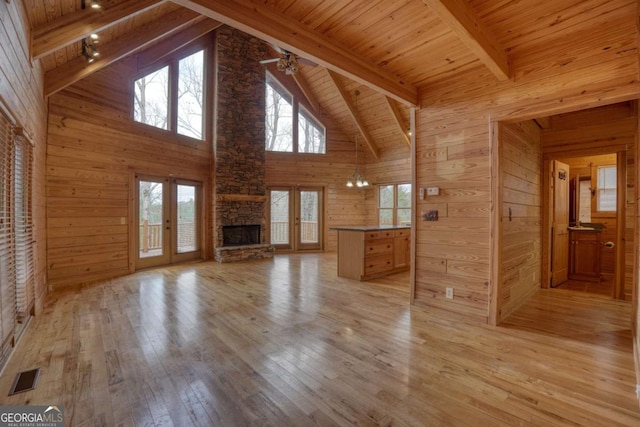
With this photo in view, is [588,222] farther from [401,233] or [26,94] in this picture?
[26,94]

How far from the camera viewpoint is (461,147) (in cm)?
335

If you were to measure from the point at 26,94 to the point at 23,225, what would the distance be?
1.41 m

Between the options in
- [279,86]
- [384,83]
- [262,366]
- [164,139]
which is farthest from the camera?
[279,86]

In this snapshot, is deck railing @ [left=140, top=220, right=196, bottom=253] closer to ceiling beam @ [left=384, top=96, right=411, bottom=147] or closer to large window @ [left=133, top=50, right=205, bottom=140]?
large window @ [left=133, top=50, right=205, bottom=140]

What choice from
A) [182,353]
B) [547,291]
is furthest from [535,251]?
[182,353]

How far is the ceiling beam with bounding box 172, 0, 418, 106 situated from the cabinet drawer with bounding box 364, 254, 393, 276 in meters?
2.91

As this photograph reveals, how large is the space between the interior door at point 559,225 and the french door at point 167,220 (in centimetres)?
733

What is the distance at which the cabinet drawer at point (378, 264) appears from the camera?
5203 millimetres

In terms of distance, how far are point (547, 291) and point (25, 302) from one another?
6.81 m

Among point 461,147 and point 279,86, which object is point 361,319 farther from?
point 279,86

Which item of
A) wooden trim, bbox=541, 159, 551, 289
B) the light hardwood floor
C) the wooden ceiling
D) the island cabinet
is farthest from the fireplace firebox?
wooden trim, bbox=541, 159, 551, 289

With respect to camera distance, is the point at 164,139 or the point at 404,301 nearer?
the point at 404,301

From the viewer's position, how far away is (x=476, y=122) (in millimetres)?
3230

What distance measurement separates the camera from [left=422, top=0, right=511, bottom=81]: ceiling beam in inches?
80.3
